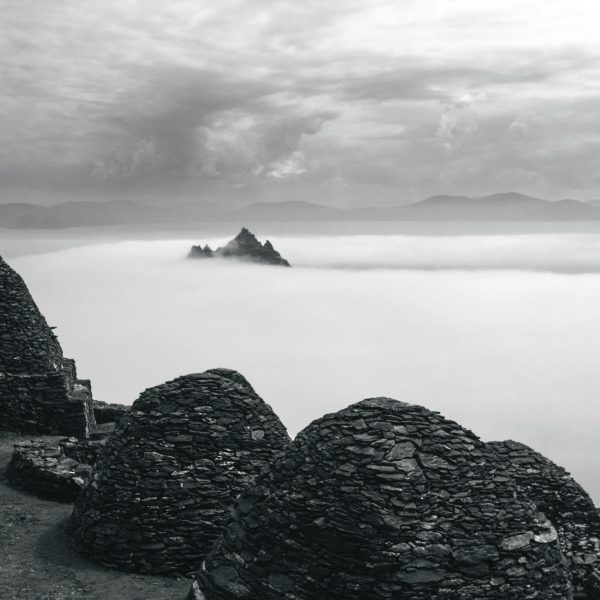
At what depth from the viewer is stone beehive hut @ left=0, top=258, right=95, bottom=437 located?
27156mm

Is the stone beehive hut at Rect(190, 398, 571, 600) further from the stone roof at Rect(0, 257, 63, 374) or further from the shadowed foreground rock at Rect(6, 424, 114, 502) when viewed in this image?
the stone roof at Rect(0, 257, 63, 374)

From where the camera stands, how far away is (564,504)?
17.6 meters

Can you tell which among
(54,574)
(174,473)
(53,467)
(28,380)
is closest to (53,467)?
(53,467)

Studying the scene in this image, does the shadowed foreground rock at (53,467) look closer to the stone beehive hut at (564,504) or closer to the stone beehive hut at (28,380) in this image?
the stone beehive hut at (28,380)

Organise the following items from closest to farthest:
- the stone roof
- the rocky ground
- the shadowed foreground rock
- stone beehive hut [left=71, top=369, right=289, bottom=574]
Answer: the rocky ground
stone beehive hut [left=71, top=369, right=289, bottom=574]
the shadowed foreground rock
the stone roof

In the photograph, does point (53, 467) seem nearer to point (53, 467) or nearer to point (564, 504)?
point (53, 467)

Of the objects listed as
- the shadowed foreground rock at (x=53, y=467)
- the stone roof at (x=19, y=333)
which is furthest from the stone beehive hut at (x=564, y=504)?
the stone roof at (x=19, y=333)

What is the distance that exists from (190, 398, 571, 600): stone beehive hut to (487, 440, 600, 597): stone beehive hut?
535 centimetres

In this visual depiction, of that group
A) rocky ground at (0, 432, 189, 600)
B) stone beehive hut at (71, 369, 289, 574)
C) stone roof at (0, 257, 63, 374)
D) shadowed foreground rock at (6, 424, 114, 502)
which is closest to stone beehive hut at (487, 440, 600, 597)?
stone beehive hut at (71, 369, 289, 574)

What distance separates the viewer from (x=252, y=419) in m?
17.0

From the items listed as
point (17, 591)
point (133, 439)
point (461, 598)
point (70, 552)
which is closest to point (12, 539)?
point (70, 552)

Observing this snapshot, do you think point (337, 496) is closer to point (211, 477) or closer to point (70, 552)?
point (211, 477)

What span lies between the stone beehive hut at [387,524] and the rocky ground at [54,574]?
331 centimetres

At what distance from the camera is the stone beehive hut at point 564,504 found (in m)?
17.4
